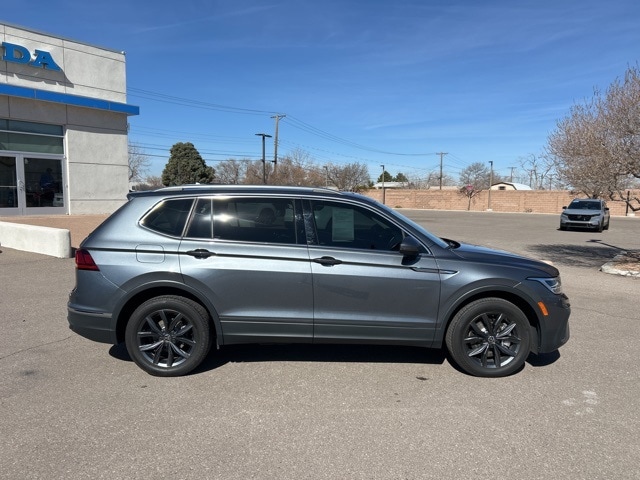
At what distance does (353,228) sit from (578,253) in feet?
40.4

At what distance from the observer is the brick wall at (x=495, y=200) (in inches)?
2107

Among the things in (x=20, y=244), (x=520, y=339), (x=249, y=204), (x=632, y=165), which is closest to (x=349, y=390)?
(x=520, y=339)

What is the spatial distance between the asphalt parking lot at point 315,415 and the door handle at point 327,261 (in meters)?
1.04

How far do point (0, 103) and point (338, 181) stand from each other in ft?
183

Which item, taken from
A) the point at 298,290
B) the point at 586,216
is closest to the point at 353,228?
the point at 298,290

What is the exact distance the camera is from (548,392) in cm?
385

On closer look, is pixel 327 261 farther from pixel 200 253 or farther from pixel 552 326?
pixel 552 326

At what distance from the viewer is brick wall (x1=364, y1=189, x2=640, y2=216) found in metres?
53.5

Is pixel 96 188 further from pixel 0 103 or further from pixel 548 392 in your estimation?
pixel 548 392

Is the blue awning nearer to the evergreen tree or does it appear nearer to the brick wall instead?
the brick wall

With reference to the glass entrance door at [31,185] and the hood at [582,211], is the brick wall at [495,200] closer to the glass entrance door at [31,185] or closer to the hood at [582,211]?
the hood at [582,211]

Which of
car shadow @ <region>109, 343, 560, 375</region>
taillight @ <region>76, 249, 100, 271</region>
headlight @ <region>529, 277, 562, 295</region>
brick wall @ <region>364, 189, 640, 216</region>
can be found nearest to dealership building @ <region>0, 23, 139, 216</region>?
taillight @ <region>76, 249, 100, 271</region>

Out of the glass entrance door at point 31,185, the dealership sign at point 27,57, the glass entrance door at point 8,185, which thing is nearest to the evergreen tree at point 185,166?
the glass entrance door at point 31,185

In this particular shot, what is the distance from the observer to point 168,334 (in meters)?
4.09
